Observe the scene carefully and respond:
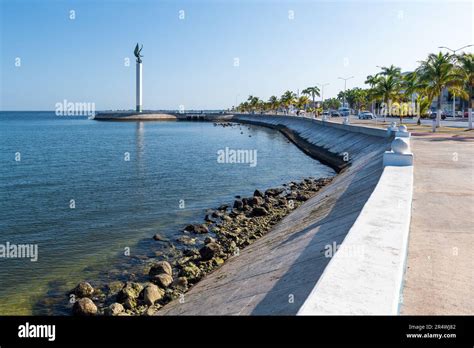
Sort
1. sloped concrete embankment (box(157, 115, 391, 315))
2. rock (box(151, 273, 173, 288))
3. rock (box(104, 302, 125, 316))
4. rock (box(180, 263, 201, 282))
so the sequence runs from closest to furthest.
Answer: sloped concrete embankment (box(157, 115, 391, 315))
rock (box(104, 302, 125, 316))
rock (box(151, 273, 173, 288))
rock (box(180, 263, 201, 282))

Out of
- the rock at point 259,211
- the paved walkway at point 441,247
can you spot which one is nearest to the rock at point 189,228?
the rock at point 259,211

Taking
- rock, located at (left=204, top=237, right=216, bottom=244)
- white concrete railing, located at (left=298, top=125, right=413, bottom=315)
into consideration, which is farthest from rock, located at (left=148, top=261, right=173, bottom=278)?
white concrete railing, located at (left=298, top=125, right=413, bottom=315)

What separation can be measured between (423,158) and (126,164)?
29973mm

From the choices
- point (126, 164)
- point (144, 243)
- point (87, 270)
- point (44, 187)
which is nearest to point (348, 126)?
point (126, 164)

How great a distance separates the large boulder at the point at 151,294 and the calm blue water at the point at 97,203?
272 cm

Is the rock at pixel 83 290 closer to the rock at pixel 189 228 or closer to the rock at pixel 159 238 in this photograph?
the rock at pixel 159 238

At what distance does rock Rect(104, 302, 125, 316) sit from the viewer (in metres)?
10.7

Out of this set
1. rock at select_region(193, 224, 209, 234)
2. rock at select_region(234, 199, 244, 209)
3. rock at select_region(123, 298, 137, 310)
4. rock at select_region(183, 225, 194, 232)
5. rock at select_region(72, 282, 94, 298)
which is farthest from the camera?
rock at select_region(234, 199, 244, 209)

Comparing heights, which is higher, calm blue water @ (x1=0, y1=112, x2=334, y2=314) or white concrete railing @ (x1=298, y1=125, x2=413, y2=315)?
white concrete railing @ (x1=298, y1=125, x2=413, y2=315)

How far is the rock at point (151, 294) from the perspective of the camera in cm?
1131

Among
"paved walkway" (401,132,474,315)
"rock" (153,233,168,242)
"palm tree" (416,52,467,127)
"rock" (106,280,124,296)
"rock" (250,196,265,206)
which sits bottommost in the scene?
"rock" (106,280,124,296)

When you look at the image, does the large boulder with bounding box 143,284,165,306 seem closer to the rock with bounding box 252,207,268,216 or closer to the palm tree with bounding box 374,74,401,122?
the rock with bounding box 252,207,268,216

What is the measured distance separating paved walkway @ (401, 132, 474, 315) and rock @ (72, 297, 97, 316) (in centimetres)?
767
